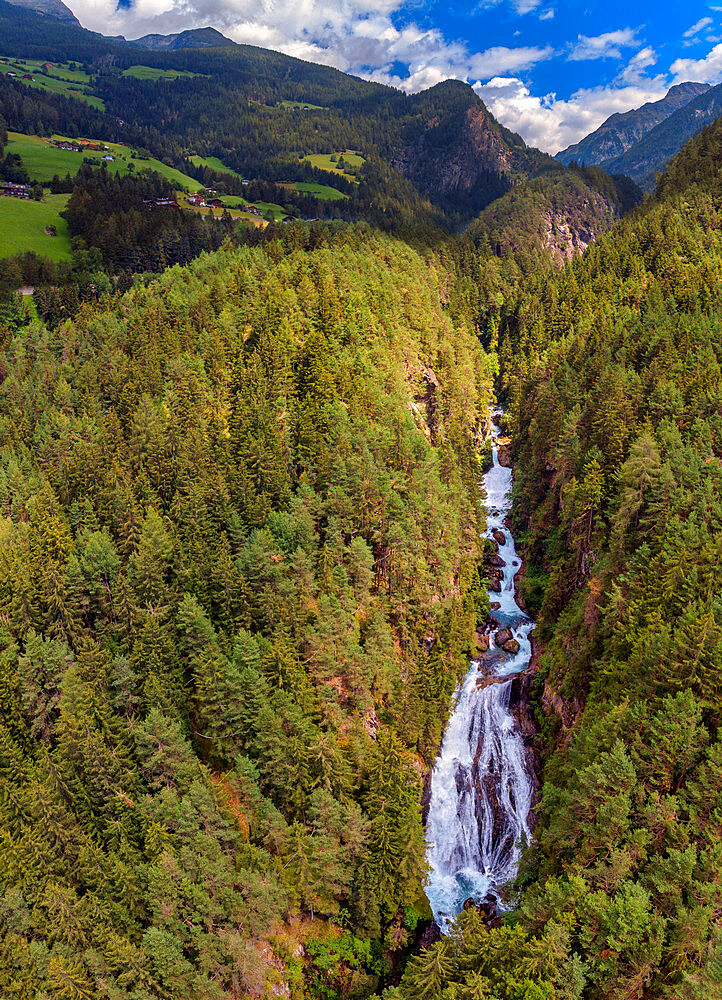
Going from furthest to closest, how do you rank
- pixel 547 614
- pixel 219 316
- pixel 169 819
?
1. pixel 219 316
2. pixel 547 614
3. pixel 169 819

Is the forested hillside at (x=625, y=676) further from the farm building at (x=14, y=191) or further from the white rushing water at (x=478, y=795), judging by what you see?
the farm building at (x=14, y=191)

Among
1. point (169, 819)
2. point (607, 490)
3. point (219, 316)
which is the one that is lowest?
point (169, 819)

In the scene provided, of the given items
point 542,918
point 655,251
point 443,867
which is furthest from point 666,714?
point 655,251

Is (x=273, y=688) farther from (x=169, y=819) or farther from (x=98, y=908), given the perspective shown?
(x=98, y=908)

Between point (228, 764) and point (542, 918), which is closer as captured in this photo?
point (542, 918)

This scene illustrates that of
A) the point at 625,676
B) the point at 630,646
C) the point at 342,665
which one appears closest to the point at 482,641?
the point at 630,646

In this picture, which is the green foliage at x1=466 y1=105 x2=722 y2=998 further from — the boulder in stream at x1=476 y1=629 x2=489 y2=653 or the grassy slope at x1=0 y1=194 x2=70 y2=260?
the grassy slope at x1=0 y1=194 x2=70 y2=260
